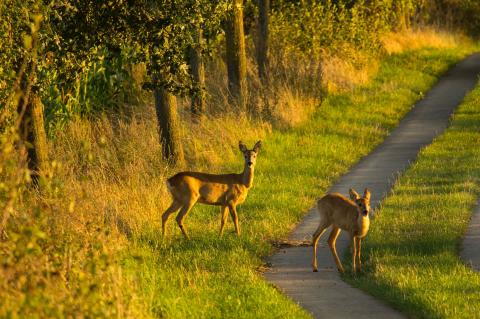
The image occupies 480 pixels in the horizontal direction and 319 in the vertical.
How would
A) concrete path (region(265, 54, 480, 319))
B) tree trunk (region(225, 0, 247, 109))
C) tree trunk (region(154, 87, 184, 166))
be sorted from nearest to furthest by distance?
concrete path (region(265, 54, 480, 319)) → tree trunk (region(154, 87, 184, 166)) → tree trunk (region(225, 0, 247, 109))

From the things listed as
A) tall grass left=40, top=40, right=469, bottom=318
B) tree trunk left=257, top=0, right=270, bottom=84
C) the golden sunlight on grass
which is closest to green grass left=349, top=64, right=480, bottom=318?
tall grass left=40, top=40, right=469, bottom=318

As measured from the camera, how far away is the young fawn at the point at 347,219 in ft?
43.6

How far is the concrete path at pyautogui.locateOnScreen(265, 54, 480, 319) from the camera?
11.6m

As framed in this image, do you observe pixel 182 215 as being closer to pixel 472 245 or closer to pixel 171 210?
pixel 171 210

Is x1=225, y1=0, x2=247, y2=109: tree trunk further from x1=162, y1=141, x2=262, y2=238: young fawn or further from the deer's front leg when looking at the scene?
the deer's front leg

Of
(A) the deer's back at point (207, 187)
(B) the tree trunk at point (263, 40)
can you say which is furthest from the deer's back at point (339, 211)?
(B) the tree trunk at point (263, 40)

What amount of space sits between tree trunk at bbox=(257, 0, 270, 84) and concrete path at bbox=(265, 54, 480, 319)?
3.96 metres

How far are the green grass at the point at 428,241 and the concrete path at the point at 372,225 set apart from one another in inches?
11.6

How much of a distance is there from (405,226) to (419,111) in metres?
14.8

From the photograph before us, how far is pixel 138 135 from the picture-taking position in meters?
20.8

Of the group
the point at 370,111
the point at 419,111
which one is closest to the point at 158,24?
the point at 370,111

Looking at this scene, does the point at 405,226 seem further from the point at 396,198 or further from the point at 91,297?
the point at 91,297

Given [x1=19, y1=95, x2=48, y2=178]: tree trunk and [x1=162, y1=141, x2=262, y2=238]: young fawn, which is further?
[x1=19, y1=95, x2=48, y2=178]: tree trunk

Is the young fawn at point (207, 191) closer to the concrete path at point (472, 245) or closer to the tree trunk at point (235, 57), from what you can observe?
the concrete path at point (472, 245)
